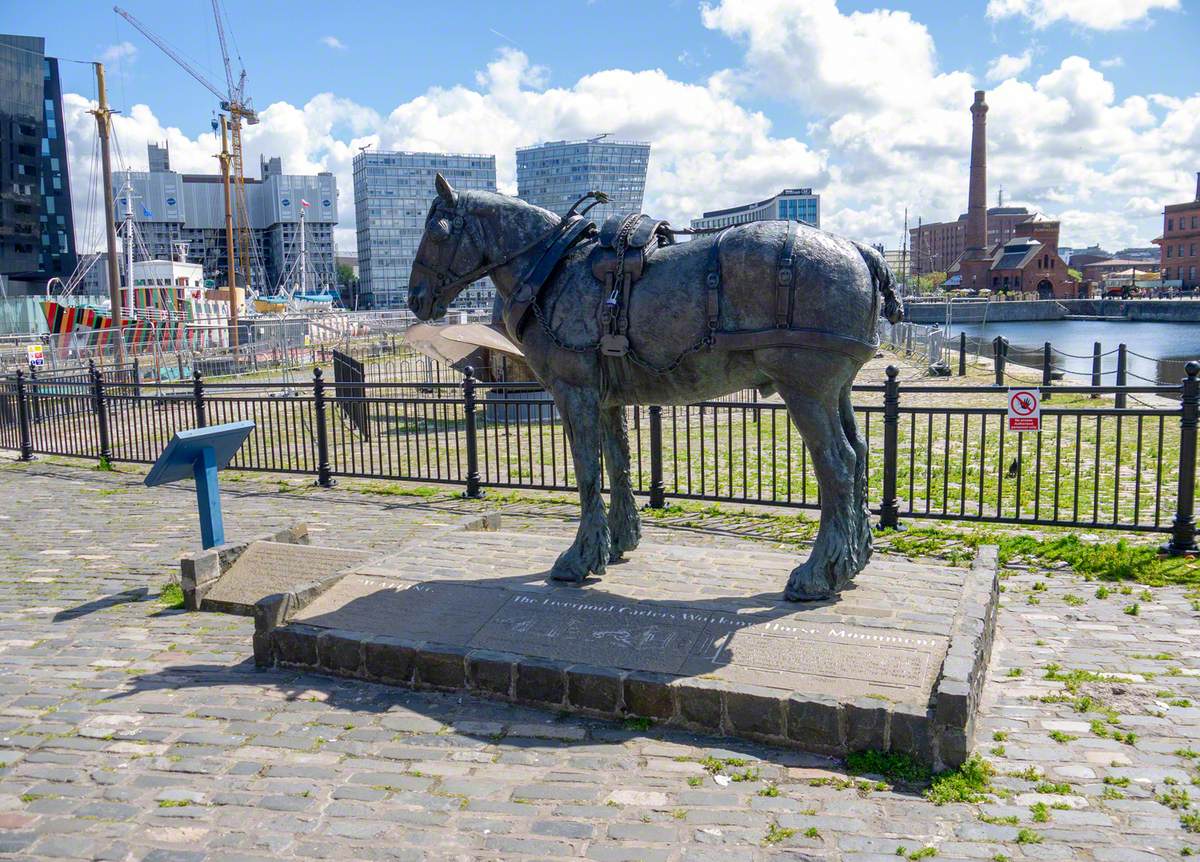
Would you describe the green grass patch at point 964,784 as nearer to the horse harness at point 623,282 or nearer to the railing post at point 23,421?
the horse harness at point 623,282

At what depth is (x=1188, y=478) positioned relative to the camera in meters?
7.66

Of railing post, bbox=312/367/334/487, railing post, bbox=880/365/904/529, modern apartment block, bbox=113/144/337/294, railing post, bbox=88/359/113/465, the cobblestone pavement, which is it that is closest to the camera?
the cobblestone pavement

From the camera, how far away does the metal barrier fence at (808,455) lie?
27.8 feet

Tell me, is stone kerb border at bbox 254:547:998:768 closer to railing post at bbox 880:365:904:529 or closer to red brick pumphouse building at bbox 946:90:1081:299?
railing post at bbox 880:365:904:529

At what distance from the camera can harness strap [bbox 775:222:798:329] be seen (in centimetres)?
531

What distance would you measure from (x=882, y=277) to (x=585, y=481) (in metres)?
2.31

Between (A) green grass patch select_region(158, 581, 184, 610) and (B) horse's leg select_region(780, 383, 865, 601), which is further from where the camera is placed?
(A) green grass patch select_region(158, 581, 184, 610)

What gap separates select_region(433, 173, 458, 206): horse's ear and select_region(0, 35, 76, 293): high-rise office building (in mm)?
82581

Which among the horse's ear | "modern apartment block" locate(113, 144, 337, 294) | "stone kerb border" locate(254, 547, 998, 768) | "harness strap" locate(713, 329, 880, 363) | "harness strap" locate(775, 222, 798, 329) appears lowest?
"stone kerb border" locate(254, 547, 998, 768)

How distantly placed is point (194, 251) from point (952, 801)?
172 metres

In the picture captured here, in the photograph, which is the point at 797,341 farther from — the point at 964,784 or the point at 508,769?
the point at 508,769

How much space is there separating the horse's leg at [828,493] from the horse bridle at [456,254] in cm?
191

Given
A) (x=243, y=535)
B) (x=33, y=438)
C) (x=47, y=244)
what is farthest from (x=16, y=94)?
(x=243, y=535)

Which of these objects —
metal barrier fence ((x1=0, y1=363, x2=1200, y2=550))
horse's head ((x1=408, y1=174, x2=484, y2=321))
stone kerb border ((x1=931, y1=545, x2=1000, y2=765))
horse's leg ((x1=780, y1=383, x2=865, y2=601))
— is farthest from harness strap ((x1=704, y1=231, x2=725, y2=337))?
metal barrier fence ((x1=0, y1=363, x2=1200, y2=550))
